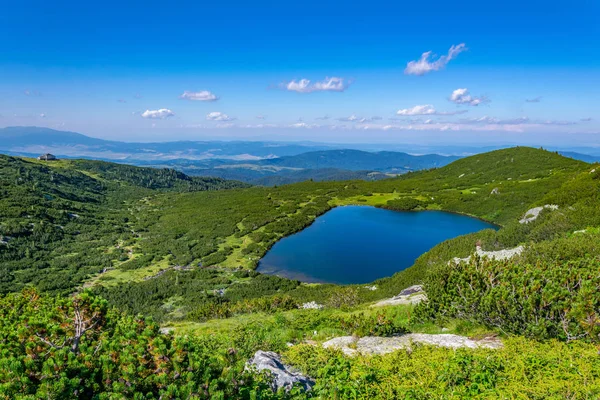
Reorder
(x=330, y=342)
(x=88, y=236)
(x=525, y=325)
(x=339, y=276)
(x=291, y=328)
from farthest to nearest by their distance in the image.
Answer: (x=88, y=236) → (x=339, y=276) → (x=291, y=328) → (x=330, y=342) → (x=525, y=325)

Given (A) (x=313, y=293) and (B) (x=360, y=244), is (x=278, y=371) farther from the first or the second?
(B) (x=360, y=244)

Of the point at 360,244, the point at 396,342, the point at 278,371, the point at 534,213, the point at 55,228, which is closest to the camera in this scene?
the point at 278,371

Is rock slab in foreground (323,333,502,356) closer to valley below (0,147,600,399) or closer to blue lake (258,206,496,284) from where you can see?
valley below (0,147,600,399)

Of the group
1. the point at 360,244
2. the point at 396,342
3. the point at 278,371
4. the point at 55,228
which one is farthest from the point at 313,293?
the point at 55,228

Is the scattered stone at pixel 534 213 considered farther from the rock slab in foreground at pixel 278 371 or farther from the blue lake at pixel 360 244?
the rock slab in foreground at pixel 278 371

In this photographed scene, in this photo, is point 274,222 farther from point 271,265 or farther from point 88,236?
point 88,236

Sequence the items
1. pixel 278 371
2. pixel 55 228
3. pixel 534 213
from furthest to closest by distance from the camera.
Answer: pixel 55 228
pixel 534 213
pixel 278 371

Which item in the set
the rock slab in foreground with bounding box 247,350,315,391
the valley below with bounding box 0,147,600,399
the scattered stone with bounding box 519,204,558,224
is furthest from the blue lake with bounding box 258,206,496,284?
the rock slab in foreground with bounding box 247,350,315,391

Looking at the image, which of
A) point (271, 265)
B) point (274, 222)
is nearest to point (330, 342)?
point (271, 265)
